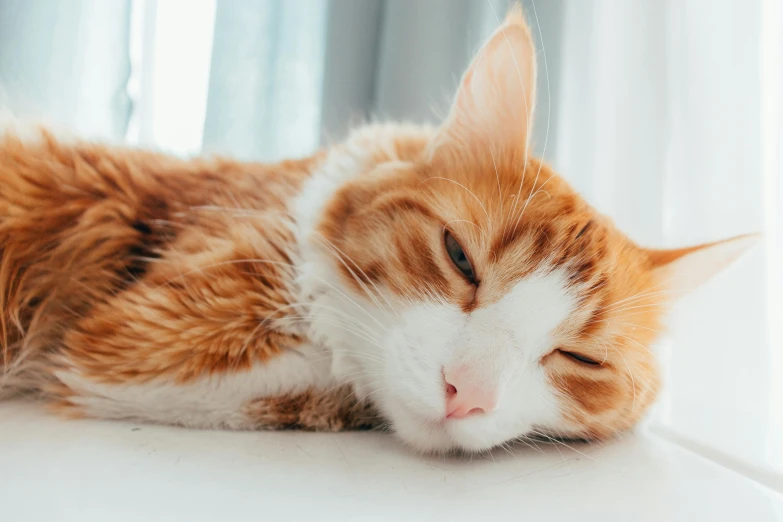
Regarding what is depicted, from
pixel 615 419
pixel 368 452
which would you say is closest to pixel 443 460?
pixel 368 452

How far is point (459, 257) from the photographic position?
103cm

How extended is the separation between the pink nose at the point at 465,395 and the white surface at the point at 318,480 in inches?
4.2

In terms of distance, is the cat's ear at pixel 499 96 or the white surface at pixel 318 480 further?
the cat's ear at pixel 499 96

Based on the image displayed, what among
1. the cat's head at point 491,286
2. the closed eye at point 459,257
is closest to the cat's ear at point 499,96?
the cat's head at point 491,286

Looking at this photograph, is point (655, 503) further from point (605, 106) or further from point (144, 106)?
point (144, 106)

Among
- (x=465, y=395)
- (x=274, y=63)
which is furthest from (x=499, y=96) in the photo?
(x=274, y=63)

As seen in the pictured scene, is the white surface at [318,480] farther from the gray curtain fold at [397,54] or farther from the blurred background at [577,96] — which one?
the gray curtain fold at [397,54]

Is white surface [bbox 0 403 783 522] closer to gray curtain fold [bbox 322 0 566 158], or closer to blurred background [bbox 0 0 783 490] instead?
blurred background [bbox 0 0 783 490]

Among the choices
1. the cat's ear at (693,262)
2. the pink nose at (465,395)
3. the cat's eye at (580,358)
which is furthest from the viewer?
the cat's ear at (693,262)

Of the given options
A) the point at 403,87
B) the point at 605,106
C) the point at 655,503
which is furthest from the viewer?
the point at 403,87

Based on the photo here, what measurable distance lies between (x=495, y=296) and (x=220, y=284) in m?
0.47

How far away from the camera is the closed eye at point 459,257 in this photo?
1.01 m

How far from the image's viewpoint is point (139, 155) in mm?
1315

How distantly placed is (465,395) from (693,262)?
22.4 inches
